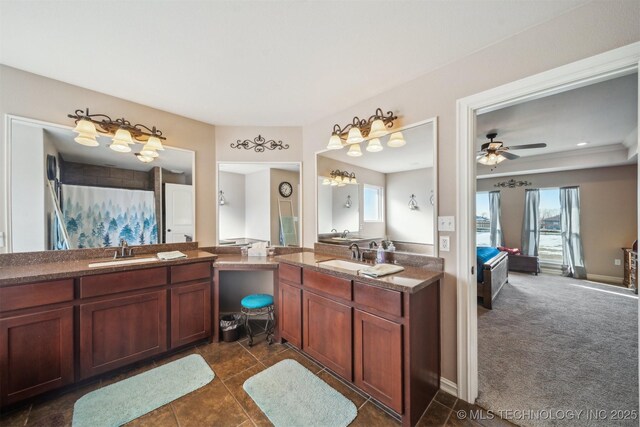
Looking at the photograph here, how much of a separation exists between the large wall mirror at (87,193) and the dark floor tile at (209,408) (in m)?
1.66

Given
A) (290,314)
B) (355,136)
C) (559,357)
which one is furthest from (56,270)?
(559,357)

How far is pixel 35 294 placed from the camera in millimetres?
1627

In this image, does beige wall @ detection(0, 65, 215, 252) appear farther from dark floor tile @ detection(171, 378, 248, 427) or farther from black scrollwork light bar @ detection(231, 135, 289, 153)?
dark floor tile @ detection(171, 378, 248, 427)

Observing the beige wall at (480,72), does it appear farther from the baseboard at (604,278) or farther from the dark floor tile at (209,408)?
the baseboard at (604,278)

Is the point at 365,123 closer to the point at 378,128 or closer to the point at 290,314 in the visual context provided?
the point at 378,128

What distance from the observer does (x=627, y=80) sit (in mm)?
2248

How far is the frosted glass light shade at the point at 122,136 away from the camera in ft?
7.30

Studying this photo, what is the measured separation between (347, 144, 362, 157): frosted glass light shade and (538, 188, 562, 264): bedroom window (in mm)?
5798

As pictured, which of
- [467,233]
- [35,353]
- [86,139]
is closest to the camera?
[35,353]

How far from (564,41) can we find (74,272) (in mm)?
3659

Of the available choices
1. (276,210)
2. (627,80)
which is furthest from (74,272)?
(627,80)

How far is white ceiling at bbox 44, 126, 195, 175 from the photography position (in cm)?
213

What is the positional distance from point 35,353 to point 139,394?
76 centimetres

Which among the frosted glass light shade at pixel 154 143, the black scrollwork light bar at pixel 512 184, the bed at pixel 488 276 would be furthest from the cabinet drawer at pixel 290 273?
the black scrollwork light bar at pixel 512 184
